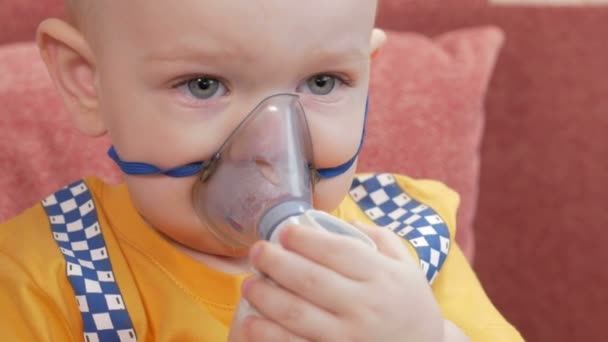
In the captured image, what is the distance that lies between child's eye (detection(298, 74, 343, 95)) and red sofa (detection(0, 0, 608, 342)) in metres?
0.68

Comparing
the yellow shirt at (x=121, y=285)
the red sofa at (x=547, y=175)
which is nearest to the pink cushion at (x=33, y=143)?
the yellow shirt at (x=121, y=285)

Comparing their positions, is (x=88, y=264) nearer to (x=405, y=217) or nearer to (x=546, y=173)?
(x=405, y=217)

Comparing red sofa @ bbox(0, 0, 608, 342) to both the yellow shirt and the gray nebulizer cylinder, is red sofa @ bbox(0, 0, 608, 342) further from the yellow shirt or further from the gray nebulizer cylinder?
the gray nebulizer cylinder

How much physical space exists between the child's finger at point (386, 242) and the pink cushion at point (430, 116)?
562 mm

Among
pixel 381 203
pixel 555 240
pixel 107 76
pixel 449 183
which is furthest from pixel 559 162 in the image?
pixel 107 76

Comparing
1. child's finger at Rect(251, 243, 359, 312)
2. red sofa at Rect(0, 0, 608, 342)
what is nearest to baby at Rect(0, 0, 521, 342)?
child's finger at Rect(251, 243, 359, 312)

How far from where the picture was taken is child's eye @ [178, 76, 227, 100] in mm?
738

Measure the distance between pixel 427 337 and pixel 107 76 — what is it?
1.14 ft

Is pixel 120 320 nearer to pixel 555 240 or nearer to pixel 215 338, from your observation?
pixel 215 338

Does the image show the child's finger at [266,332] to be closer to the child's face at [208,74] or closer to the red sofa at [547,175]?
the child's face at [208,74]

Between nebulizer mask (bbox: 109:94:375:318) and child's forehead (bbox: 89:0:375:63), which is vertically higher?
child's forehead (bbox: 89:0:375:63)

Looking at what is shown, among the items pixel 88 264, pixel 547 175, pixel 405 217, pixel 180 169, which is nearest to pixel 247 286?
pixel 180 169

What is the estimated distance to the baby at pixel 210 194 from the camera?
2.11ft

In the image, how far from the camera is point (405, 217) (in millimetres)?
1037
